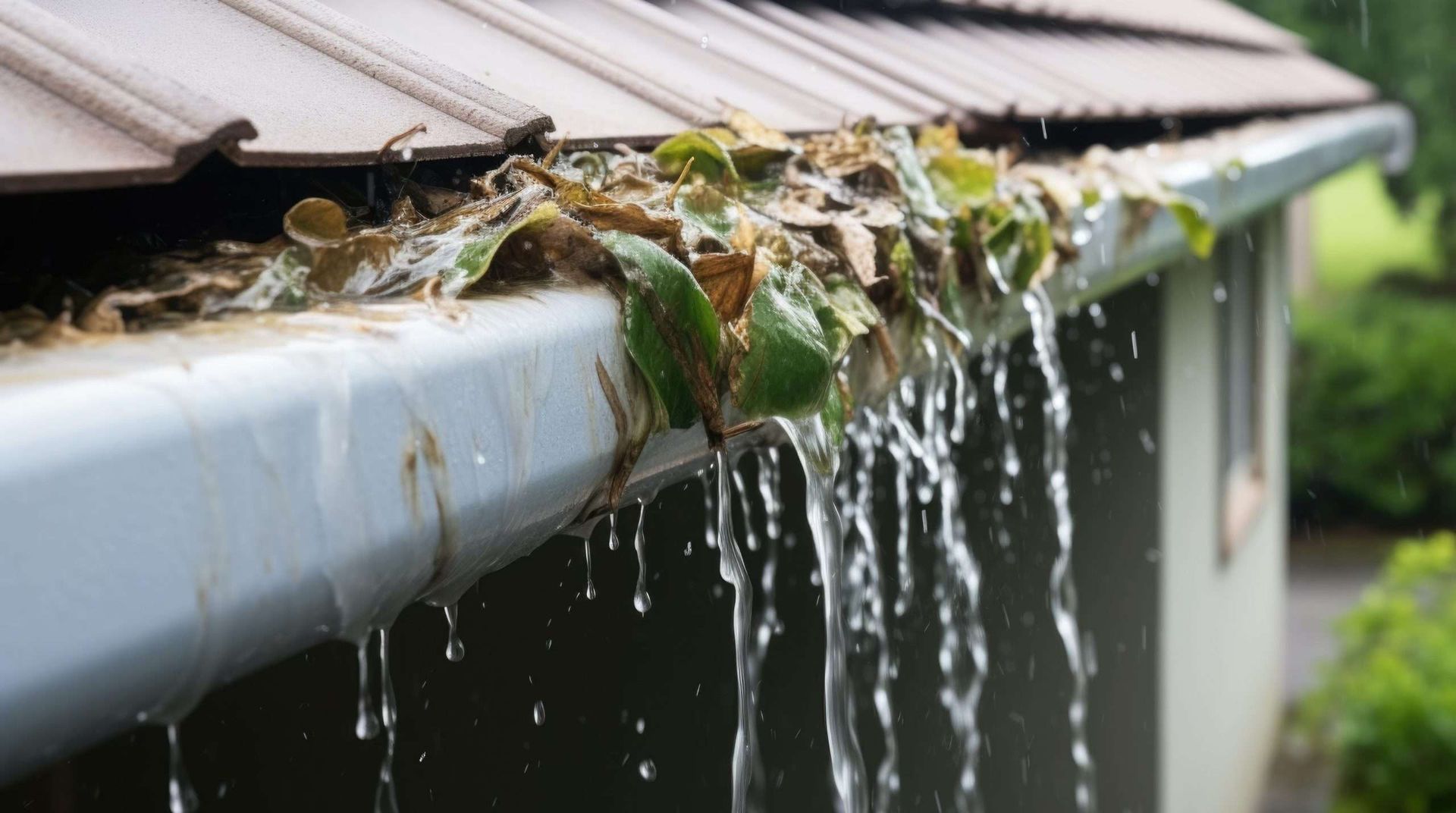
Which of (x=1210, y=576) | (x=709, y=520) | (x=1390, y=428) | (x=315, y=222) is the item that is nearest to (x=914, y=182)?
(x=709, y=520)

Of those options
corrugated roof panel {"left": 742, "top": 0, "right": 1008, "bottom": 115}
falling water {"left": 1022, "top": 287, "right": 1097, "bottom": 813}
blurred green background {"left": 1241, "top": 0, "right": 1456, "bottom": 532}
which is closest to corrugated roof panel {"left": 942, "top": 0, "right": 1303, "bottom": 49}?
corrugated roof panel {"left": 742, "top": 0, "right": 1008, "bottom": 115}

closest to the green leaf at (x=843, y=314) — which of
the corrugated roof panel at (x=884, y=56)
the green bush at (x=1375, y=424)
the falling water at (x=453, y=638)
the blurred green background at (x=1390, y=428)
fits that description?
the falling water at (x=453, y=638)

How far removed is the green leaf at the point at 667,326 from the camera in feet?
3.59

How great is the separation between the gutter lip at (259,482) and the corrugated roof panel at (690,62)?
94 centimetres

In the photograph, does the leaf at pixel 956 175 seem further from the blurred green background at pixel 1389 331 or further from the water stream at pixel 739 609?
the blurred green background at pixel 1389 331

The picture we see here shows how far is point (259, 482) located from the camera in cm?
72

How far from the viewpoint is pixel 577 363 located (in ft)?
3.35

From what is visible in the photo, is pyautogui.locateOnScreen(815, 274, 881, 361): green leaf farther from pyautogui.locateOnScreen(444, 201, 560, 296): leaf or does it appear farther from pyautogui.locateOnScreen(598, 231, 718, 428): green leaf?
pyautogui.locateOnScreen(444, 201, 560, 296): leaf

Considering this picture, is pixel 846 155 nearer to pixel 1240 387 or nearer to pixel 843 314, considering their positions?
pixel 843 314

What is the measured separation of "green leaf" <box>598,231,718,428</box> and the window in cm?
609

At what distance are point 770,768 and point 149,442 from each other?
2.25 m

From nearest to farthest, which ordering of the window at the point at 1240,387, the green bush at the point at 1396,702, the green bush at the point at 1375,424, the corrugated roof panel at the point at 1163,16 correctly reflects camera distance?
the corrugated roof panel at the point at 1163,16, the window at the point at 1240,387, the green bush at the point at 1396,702, the green bush at the point at 1375,424

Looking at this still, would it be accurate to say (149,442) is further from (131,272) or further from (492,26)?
(492,26)

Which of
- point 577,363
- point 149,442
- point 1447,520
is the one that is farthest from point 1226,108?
point 1447,520
